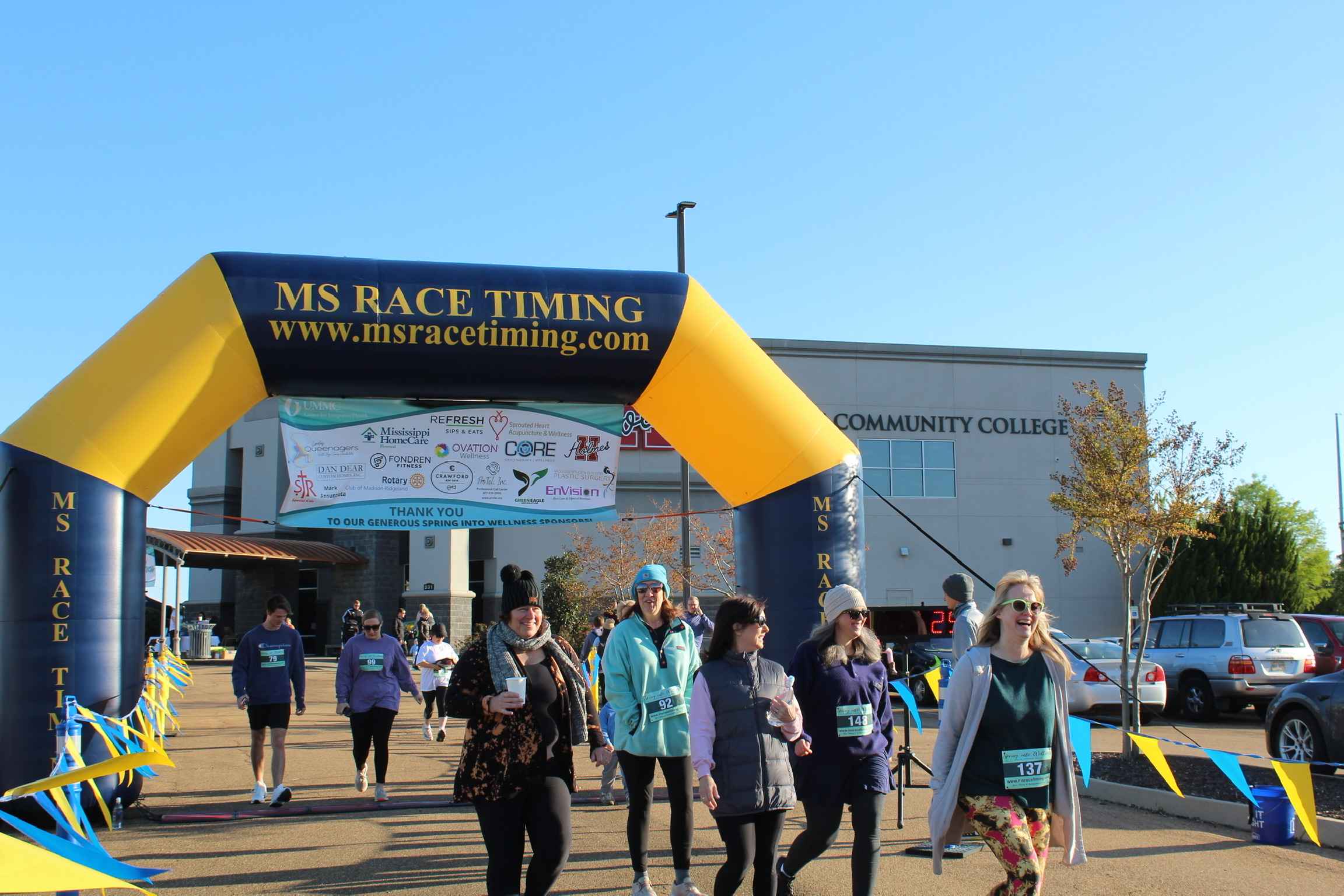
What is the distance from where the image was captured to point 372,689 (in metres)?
9.55

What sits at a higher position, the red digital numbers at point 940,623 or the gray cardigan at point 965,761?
the gray cardigan at point 965,761

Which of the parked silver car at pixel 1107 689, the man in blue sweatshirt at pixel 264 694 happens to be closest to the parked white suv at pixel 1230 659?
the parked silver car at pixel 1107 689

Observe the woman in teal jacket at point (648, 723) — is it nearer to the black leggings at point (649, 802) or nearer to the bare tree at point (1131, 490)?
the black leggings at point (649, 802)

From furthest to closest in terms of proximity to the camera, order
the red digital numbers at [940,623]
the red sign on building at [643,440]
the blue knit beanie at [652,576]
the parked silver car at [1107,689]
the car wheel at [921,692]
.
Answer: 1. the red sign on building at [643,440]
2. the red digital numbers at [940,623]
3. the car wheel at [921,692]
4. the parked silver car at [1107,689]
5. the blue knit beanie at [652,576]

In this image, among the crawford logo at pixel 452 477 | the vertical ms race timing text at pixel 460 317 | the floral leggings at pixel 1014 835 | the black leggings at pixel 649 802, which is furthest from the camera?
the crawford logo at pixel 452 477

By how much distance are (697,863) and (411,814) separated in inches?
110

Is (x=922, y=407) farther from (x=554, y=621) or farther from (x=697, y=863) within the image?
(x=697, y=863)

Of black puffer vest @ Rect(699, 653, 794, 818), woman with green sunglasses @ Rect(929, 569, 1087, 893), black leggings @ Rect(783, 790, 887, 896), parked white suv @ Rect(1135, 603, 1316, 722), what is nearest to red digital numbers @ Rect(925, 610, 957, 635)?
parked white suv @ Rect(1135, 603, 1316, 722)

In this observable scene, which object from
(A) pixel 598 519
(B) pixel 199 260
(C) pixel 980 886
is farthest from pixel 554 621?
(C) pixel 980 886

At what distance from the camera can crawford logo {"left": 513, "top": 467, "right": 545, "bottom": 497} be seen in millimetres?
9852

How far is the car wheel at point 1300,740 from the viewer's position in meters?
10.4

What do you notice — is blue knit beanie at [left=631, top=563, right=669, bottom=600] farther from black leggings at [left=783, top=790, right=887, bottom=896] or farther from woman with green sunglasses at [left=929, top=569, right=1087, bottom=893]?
woman with green sunglasses at [left=929, top=569, right=1087, bottom=893]

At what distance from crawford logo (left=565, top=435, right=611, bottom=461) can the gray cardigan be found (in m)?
5.61

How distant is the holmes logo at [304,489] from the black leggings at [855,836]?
538cm
